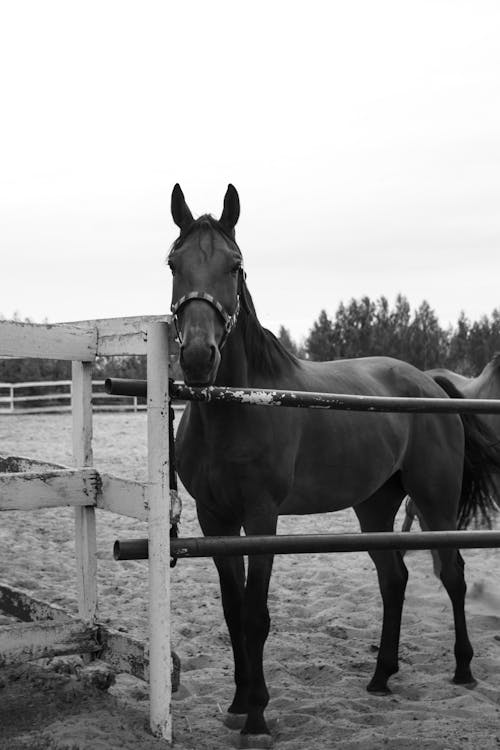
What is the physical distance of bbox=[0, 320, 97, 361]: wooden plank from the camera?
8.88ft

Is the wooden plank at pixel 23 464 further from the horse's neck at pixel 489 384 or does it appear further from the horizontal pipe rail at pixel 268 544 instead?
the horse's neck at pixel 489 384

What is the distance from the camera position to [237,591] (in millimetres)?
3355

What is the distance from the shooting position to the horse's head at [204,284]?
100 inches

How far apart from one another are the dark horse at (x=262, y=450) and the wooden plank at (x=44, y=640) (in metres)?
0.64

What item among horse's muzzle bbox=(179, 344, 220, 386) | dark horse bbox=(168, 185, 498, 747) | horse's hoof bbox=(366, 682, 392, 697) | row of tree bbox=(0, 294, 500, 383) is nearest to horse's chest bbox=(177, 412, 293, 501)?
dark horse bbox=(168, 185, 498, 747)

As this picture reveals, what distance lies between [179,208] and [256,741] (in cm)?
216

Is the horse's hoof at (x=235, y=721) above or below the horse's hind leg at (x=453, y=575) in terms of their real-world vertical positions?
below

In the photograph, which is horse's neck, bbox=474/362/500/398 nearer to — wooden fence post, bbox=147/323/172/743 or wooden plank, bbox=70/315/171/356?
wooden plank, bbox=70/315/171/356

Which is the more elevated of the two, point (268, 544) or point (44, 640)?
point (268, 544)

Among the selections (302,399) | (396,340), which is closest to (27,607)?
(302,399)

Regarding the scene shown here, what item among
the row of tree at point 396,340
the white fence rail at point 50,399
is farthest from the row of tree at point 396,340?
the white fence rail at point 50,399

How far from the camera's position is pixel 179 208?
3121 mm

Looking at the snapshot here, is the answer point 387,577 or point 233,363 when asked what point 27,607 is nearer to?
point 233,363

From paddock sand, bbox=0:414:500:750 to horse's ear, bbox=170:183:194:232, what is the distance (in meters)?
1.93
